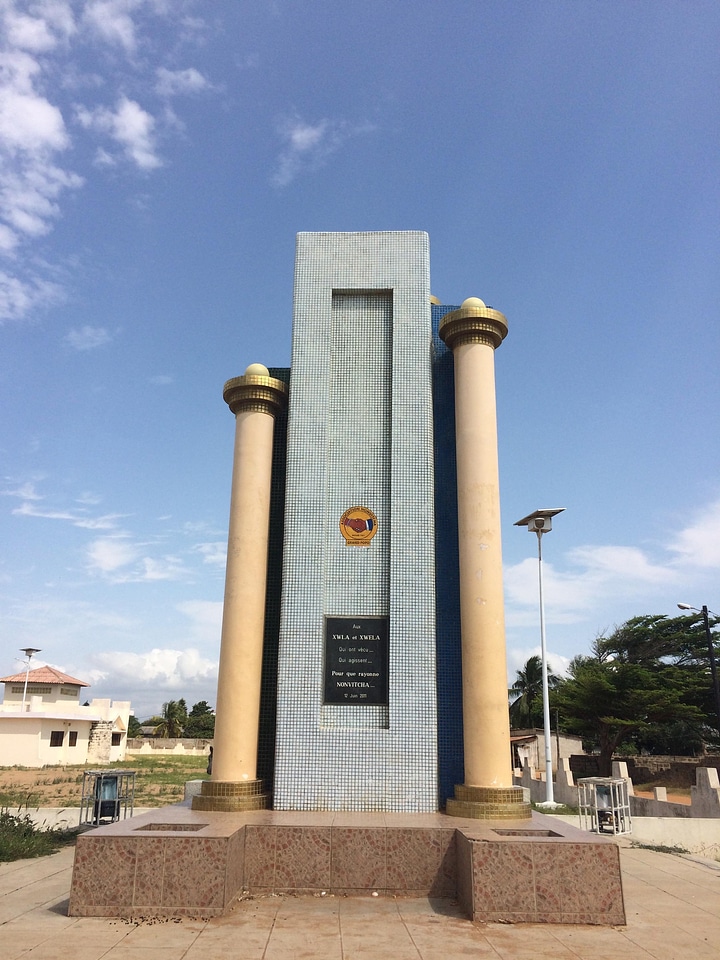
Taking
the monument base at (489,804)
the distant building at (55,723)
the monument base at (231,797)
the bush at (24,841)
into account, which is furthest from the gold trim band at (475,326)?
the distant building at (55,723)

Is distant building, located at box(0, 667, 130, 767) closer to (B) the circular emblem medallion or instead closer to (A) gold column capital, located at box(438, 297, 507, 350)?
(B) the circular emblem medallion

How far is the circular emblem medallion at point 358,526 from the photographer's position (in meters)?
10.7

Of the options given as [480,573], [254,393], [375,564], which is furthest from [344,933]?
[254,393]

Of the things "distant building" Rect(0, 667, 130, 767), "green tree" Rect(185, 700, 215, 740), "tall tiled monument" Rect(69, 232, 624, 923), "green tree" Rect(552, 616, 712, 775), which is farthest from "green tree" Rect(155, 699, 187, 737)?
"tall tiled monument" Rect(69, 232, 624, 923)

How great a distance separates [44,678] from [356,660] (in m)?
Answer: 37.0

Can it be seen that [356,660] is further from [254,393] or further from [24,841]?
[24,841]

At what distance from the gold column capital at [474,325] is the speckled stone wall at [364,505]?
17.1 inches

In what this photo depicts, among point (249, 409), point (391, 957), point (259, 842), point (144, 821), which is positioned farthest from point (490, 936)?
point (249, 409)

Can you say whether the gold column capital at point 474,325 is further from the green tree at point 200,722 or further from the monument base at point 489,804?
the green tree at point 200,722

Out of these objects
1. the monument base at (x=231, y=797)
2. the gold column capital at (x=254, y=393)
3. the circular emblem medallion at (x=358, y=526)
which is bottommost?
the monument base at (x=231, y=797)

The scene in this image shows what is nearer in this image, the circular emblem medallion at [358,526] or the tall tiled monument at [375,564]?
the tall tiled monument at [375,564]

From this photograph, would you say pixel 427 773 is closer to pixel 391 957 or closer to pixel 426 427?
pixel 391 957

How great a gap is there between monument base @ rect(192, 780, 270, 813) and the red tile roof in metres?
35.7

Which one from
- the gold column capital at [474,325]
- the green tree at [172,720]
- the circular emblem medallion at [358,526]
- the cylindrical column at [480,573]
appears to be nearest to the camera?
the cylindrical column at [480,573]
